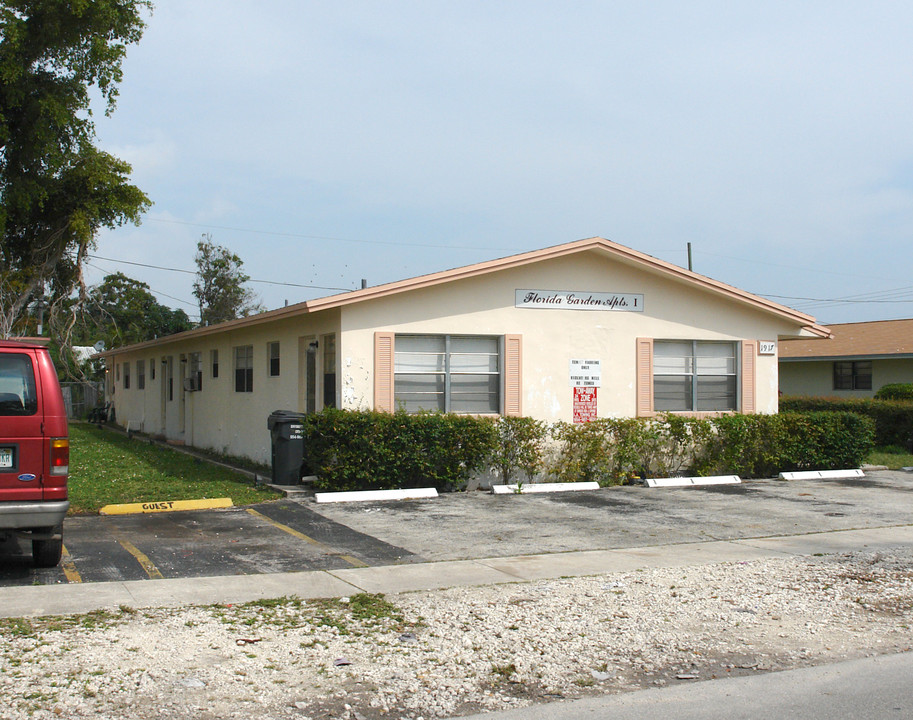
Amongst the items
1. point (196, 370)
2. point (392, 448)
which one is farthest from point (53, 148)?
point (392, 448)

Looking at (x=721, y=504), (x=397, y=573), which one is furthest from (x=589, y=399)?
(x=397, y=573)

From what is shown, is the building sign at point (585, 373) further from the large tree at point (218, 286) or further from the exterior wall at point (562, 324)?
the large tree at point (218, 286)

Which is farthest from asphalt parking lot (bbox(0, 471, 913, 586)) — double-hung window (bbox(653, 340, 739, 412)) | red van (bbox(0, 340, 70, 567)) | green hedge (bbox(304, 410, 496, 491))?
double-hung window (bbox(653, 340, 739, 412))

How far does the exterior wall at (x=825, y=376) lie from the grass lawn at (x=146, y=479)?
2270 cm

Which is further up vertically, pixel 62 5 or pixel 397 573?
pixel 62 5

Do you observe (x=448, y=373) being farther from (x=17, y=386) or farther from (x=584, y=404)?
(x=17, y=386)

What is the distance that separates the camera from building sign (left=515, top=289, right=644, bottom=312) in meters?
15.6

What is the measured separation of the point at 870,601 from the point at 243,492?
30.1ft

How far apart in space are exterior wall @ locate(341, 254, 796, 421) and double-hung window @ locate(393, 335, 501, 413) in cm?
25

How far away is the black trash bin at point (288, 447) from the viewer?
45.7 feet

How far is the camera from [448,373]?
15.1m

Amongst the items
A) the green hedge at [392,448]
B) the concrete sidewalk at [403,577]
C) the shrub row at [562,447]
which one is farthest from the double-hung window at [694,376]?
the concrete sidewalk at [403,577]

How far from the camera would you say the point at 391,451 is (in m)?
13.6

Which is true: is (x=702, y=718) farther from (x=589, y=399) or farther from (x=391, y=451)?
(x=589, y=399)
